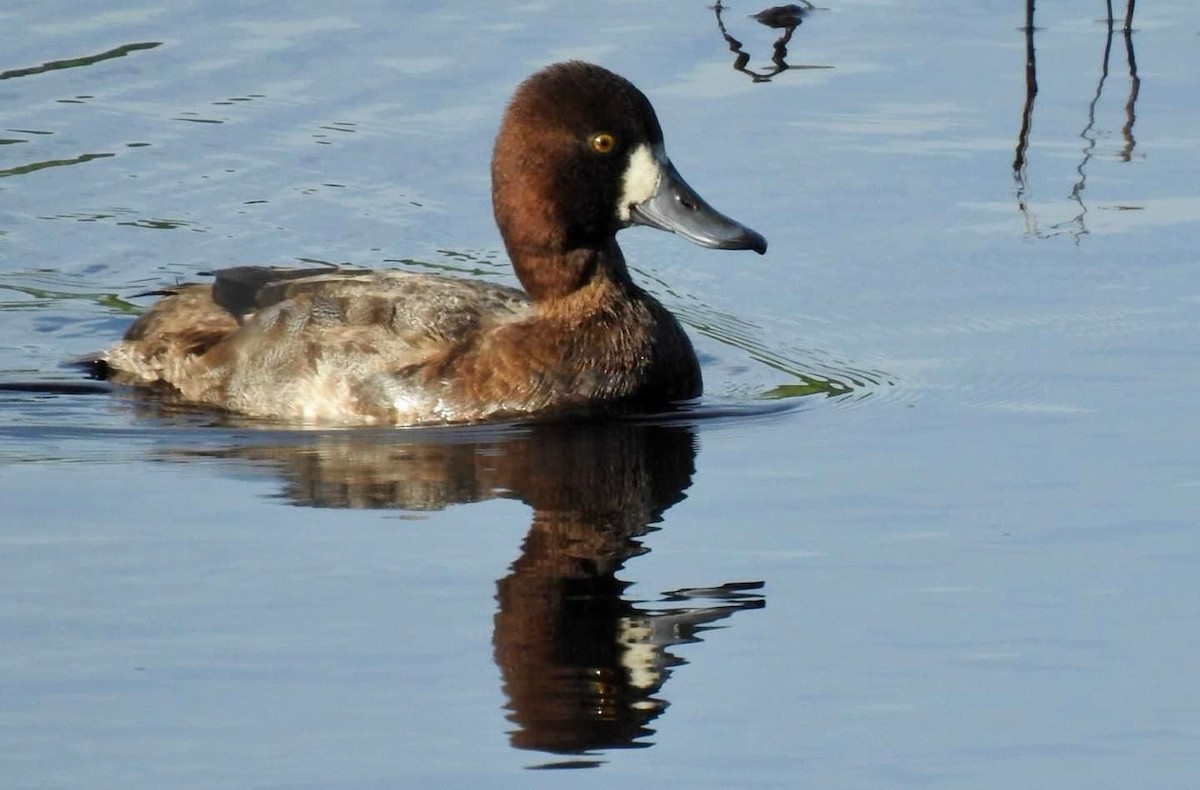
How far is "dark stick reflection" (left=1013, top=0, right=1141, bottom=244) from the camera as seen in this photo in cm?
1095

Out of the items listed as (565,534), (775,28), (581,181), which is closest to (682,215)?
(581,181)

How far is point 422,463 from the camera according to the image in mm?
8484

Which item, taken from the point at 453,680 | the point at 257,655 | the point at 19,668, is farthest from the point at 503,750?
the point at 19,668

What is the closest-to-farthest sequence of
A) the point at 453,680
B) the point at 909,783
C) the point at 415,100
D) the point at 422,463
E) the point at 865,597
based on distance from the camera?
the point at 909,783
the point at 453,680
the point at 865,597
the point at 422,463
the point at 415,100

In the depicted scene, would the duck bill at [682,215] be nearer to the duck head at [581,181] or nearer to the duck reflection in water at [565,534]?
the duck head at [581,181]

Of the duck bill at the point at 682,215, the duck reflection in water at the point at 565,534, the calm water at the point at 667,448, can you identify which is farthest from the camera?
the duck bill at the point at 682,215

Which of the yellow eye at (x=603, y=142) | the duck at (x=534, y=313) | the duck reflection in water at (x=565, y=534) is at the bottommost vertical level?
the duck reflection in water at (x=565, y=534)

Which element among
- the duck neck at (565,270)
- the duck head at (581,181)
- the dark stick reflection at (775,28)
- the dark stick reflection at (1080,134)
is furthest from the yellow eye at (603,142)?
the dark stick reflection at (775,28)

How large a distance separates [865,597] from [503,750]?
1.44 metres

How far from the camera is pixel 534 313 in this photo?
943cm

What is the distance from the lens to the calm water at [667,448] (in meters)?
5.90

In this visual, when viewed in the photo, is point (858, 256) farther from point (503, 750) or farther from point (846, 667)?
point (503, 750)

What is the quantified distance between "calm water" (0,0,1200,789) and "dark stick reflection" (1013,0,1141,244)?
0.05 meters

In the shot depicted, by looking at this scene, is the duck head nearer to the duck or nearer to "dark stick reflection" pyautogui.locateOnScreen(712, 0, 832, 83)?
the duck
